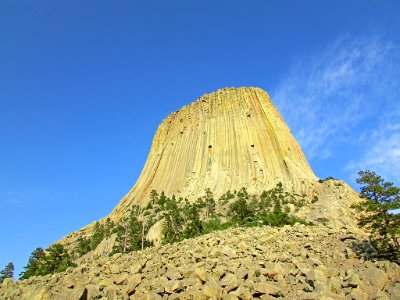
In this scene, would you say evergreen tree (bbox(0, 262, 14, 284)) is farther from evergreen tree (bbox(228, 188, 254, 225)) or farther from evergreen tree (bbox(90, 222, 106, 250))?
evergreen tree (bbox(228, 188, 254, 225))

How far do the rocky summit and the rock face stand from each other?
31cm

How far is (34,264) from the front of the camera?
46312 millimetres

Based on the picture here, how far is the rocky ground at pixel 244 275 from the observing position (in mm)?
13859

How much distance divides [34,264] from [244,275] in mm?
40921

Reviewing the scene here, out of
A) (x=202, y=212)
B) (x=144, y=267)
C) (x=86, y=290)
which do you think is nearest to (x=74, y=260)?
(x=202, y=212)

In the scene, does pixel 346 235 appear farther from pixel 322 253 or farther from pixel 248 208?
pixel 248 208

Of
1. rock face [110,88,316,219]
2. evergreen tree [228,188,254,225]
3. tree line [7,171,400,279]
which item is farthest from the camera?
rock face [110,88,316,219]

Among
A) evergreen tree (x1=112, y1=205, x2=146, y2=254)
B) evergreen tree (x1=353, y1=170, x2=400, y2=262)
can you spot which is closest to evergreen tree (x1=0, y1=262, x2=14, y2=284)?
evergreen tree (x1=112, y1=205, x2=146, y2=254)

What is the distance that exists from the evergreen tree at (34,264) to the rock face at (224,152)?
79.0ft

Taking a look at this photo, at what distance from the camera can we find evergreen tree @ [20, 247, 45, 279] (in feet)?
145

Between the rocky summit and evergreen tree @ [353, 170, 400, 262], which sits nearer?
the rocky summit

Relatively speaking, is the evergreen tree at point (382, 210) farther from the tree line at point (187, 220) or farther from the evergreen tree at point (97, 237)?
the evergreen tree at point (97, 237)

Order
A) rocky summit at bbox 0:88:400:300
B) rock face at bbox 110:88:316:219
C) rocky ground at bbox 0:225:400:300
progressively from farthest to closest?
rock face at bbox 110:88:316:219
rocky summit at bbox 0:88:400:300
rocky ground at bbox 0:225:400:300

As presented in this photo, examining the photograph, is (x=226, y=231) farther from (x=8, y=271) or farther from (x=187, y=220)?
(x=8, y=271)
